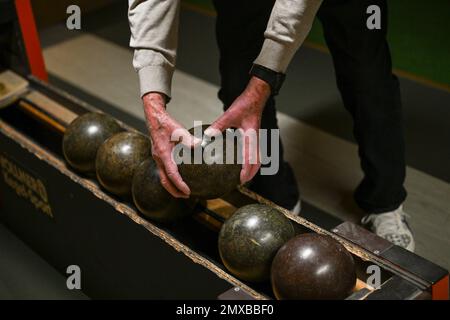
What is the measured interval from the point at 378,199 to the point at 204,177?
74 centimetres

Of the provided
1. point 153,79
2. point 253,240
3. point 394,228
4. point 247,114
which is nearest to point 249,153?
point 247,114

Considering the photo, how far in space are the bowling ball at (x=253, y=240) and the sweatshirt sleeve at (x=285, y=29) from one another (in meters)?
0.34

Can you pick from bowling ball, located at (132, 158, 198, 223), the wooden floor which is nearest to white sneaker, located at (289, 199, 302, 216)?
the wooden floor

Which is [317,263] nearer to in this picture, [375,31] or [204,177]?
[204,177]

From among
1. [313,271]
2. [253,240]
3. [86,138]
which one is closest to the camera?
[313,271]

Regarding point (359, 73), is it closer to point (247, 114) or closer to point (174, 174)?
point (247, 114)

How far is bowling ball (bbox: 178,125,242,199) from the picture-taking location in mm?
1535

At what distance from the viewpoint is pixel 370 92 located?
1.91m

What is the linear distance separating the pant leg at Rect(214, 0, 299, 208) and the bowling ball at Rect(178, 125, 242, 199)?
419mm

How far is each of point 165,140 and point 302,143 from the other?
1.15m

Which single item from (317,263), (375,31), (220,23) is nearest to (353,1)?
→ (375,31)

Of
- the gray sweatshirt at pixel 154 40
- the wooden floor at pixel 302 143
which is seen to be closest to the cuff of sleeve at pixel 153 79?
the gray sweatshirt at pixel 154 40

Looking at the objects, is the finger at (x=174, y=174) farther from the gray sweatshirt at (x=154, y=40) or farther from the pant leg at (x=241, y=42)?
the pant leg at (x=241, y=42)

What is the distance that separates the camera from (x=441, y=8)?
10.6 feet
